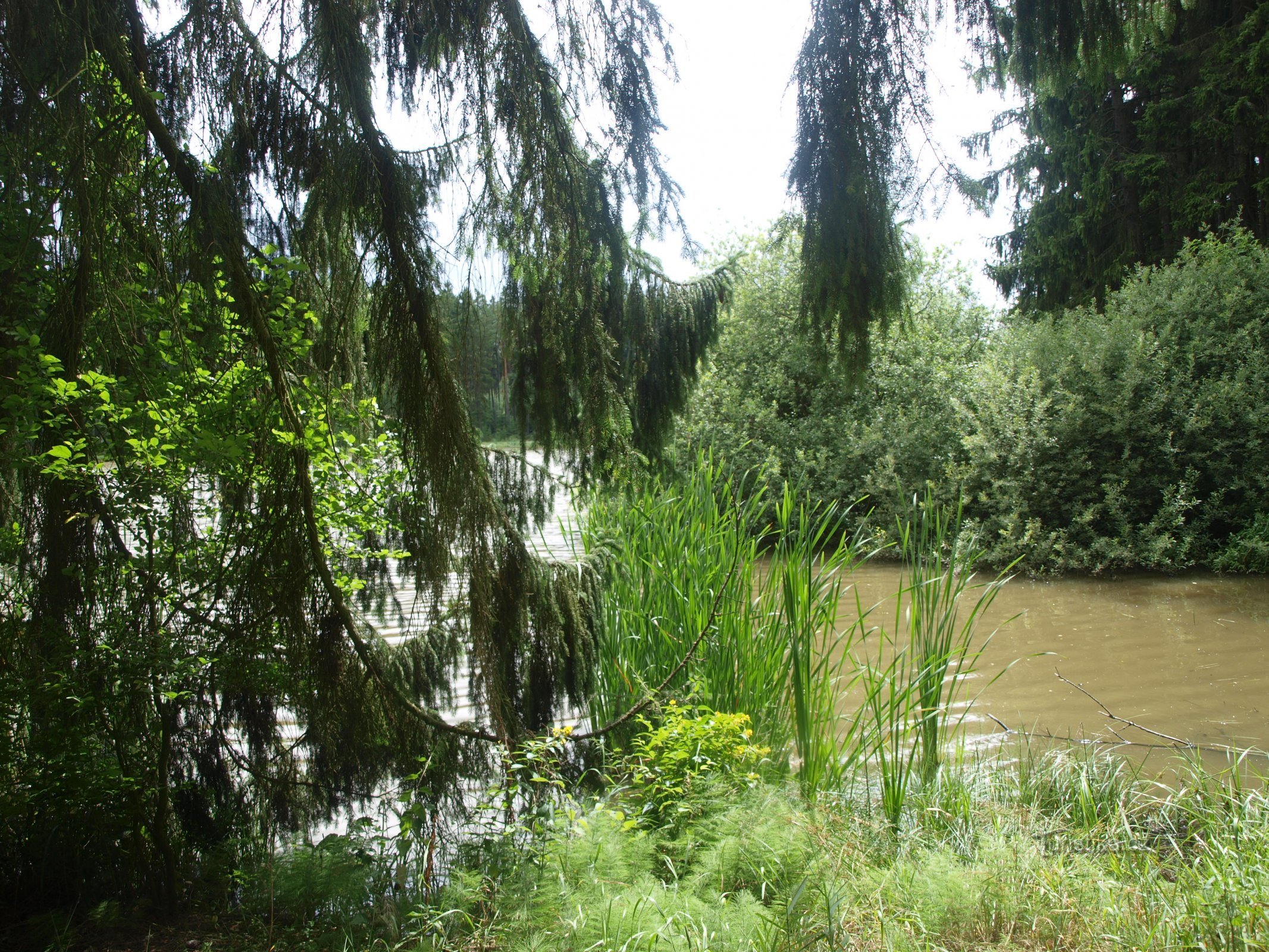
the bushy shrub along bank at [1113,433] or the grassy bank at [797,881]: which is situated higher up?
the bushy shrub along bank at [1113,433]

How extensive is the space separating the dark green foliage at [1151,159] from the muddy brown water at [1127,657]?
199 inches

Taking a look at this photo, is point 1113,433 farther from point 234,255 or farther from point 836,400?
point 234,255

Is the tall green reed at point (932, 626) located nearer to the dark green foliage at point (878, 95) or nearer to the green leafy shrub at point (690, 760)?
the green leafy shrub at point (690, 760)

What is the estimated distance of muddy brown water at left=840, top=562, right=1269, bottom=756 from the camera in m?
5.20

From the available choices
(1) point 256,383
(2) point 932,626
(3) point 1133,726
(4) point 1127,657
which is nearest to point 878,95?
(2) point 932,626

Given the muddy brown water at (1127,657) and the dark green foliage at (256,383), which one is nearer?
the dark green foliage at (256,383)

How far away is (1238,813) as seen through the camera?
114 inches

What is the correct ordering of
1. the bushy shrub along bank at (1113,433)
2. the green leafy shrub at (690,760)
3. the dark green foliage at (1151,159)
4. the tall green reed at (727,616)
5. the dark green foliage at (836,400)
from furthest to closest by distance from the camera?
the dark green foliage at (836,400) → the dark green foliage at (1151,159) → the bushy shrub along bank at (1113,433) → the tall green reed at (727,616) → the green leafy shrub at (690,760)

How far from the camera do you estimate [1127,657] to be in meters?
6.56

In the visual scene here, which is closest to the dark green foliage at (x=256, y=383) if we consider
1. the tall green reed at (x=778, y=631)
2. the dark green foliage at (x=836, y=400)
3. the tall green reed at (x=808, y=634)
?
the tall green reed at (x=778, y=631)

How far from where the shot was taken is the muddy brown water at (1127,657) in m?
5.20

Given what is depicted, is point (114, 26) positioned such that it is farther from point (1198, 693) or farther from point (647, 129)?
point (1198, 693)

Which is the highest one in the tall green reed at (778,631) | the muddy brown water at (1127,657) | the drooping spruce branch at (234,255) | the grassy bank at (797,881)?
the drooping spruce branch at (234,255)

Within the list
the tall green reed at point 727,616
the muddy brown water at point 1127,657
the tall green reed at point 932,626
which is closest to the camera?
the tall green reed at point 932,626
